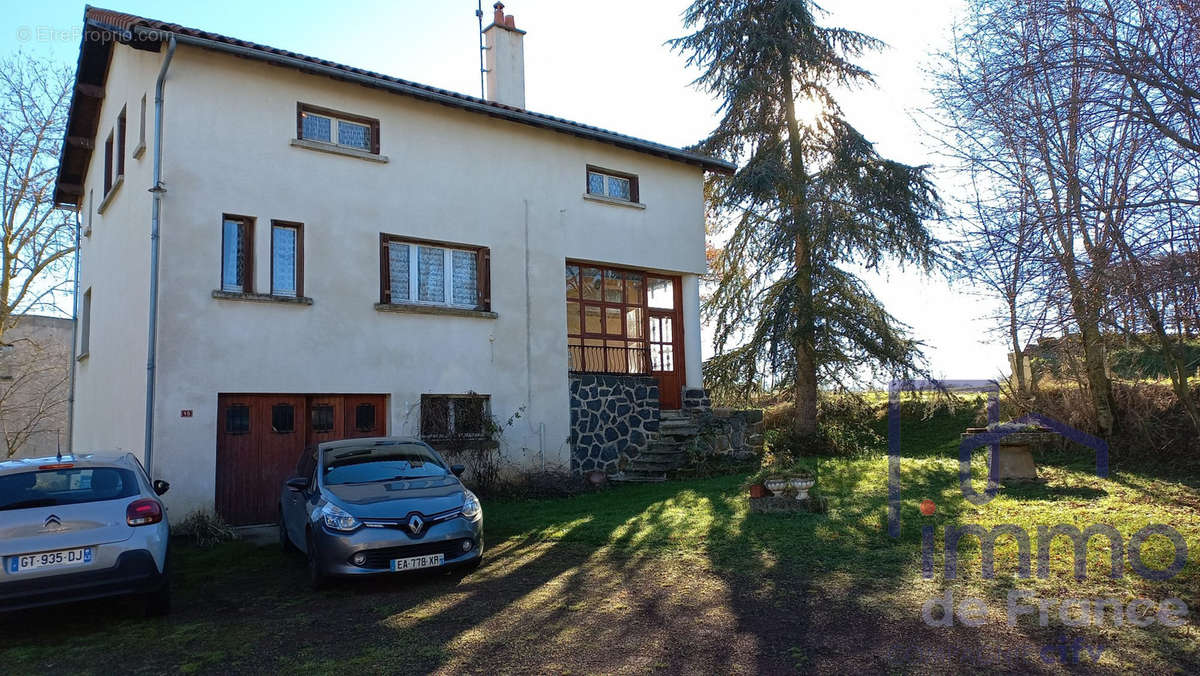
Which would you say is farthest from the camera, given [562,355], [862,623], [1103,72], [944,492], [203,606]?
[562,355]

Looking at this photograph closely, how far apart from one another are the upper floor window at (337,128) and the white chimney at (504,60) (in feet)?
11.9

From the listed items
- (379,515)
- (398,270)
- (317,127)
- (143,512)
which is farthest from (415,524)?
(317,127)

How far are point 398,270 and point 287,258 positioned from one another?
181 centimetres

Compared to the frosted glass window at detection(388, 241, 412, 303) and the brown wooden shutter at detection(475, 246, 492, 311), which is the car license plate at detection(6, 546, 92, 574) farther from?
the brown wooden shutter at detection(475, 246, 492, 311)

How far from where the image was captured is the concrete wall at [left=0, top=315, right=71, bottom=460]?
25344 millimetres

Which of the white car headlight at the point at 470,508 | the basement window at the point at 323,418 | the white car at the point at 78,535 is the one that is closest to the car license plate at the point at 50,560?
the white car at the point at 78,535

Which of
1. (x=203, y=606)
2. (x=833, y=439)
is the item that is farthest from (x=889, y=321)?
(x=203, y=606)

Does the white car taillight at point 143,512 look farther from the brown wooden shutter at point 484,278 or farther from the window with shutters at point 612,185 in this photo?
the window with shutters at point 612,185

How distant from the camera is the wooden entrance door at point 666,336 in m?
16.6

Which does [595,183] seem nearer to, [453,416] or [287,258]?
[453,416]

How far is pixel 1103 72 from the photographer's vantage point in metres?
6.87

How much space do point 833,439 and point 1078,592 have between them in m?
10.8

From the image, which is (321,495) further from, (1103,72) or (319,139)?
(1103,72)

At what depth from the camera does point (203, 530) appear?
10.5 m
